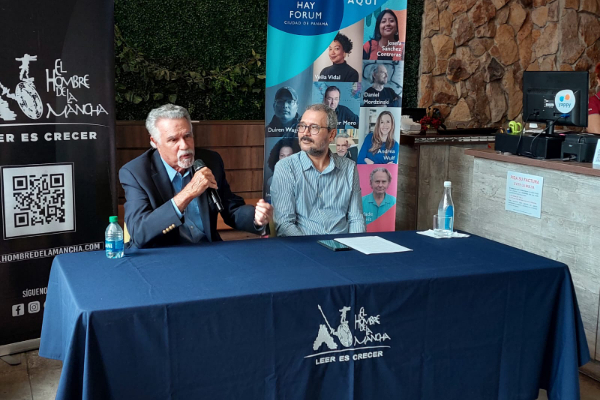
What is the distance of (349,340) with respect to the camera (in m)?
2.09

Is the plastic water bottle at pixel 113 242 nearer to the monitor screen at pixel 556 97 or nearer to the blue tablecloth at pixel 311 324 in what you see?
the blue tablecloth at pixel 311 324

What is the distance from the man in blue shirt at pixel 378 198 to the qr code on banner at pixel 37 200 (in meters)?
2.12

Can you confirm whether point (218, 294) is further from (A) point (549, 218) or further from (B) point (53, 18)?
(A) point (549, 218)

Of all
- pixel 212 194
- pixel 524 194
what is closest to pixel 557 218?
pixel 524 194

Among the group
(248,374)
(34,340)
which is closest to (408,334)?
(248,374)

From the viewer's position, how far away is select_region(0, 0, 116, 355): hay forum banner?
9.90 feet

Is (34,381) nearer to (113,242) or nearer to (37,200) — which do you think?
(37,200)

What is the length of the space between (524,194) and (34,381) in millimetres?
2810

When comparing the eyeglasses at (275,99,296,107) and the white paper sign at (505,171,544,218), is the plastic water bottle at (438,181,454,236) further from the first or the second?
the eyeglasses at (275,99,296,107)

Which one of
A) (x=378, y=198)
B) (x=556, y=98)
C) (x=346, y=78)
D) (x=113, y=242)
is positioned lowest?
(x=378, y=198)

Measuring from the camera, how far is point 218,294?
193cm

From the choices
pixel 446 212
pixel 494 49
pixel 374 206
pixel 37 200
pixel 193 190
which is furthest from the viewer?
pixel 494 49

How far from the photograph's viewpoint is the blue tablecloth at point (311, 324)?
6.07 feet

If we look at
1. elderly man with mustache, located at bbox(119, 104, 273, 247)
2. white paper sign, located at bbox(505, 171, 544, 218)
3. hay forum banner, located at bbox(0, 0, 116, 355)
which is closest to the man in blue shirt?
white paper sign, located at bbox(505, 171, 544, 218)
